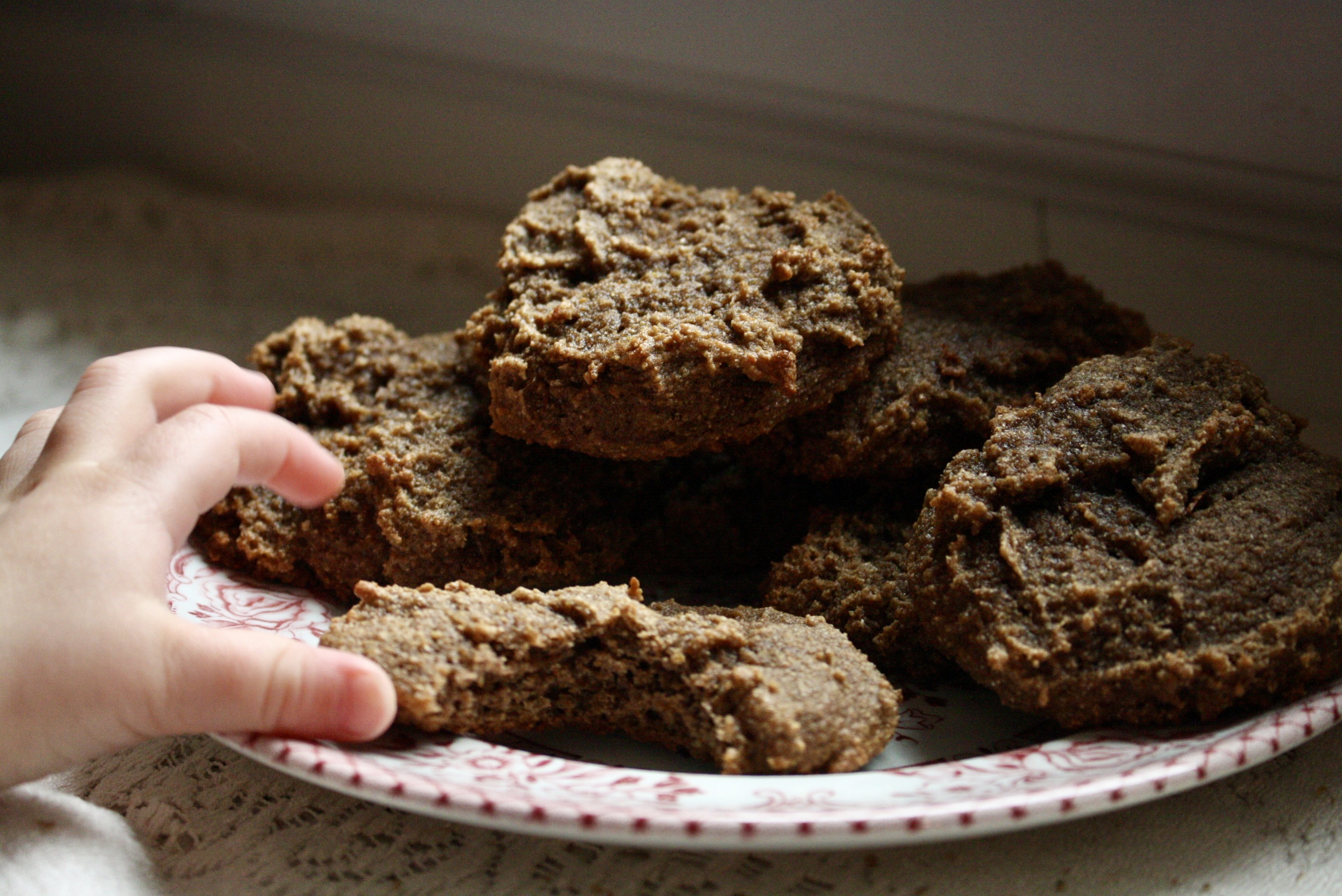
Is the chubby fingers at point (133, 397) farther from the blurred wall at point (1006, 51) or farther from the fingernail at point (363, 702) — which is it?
the blurred wall at point (1006, 51)

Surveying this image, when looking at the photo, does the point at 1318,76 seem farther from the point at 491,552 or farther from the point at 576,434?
the point at 491,552

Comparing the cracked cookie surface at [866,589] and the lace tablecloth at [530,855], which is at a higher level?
the cracked cookie surface at [866,589]

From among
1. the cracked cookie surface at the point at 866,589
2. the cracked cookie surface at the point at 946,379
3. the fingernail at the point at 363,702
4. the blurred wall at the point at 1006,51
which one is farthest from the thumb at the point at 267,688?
the blurred wall at the point at 1006,51

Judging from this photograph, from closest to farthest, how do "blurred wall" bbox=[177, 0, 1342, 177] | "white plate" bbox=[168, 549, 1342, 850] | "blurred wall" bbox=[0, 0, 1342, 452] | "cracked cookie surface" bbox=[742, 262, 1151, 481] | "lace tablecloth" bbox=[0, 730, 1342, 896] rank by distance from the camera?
"white plate" bbox=[168, 549, 1342, 850] < "lace tablecloth" bbox=[0, 730, 1342, 896] < "cracked cookie surface" bbox=[742, 262, 1151, 481] < "blurred wall" bbox=[177, 0, 1342, 177] < "blurred wall" bbox=[0, 0, 1342, 452]

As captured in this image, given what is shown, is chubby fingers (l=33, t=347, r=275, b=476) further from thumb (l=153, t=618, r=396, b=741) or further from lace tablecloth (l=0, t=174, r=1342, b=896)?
lace tablecloth (l=0, t=174, r=1342, b=896)

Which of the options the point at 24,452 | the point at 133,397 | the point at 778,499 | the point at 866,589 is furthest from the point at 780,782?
the point at 24,452

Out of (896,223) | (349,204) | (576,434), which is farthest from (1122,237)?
(349,204)

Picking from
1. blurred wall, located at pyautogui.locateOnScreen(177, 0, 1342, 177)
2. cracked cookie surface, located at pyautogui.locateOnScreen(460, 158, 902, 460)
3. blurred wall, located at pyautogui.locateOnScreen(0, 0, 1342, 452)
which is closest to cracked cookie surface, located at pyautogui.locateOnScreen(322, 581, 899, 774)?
cracked cookie surface, located at pyautogui.locateOnScreen(460, 158, 902, 460)
